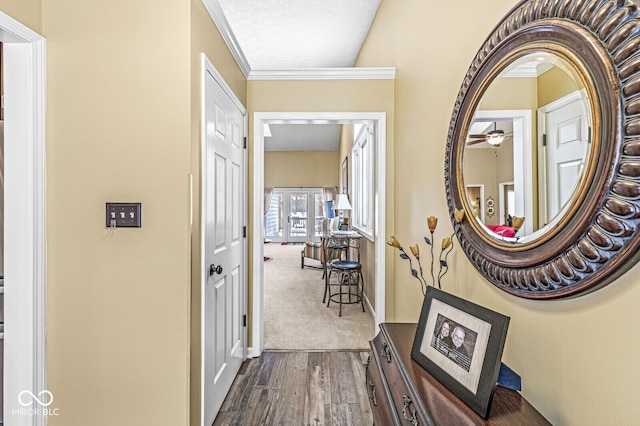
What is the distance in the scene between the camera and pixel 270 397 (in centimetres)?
229

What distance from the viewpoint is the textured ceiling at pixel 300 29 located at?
10.9 ft

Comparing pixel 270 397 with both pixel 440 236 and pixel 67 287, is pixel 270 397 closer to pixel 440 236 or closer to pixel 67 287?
pixel 67 287

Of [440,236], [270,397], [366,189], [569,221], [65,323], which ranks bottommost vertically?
[270,397]

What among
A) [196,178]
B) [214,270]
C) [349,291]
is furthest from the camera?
[349,291]

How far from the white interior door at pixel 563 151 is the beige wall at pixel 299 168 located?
9.35 meters

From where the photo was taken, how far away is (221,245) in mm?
2174

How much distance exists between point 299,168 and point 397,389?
9.41 m

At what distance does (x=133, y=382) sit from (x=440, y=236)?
1720 mm

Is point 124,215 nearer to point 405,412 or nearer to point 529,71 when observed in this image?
point 405,412

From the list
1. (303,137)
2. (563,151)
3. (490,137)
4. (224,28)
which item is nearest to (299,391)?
(490,137)

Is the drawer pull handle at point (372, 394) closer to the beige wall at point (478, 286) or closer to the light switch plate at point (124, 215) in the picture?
the beige wall at point (478, 286)

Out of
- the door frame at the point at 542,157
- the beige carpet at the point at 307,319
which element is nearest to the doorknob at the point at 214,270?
the beige carpet at the point at 307,319

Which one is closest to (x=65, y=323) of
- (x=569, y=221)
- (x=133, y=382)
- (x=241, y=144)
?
(x=133, y=382)

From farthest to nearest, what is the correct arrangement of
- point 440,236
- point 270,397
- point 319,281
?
point 319,281, point 270,397, point 440,236
